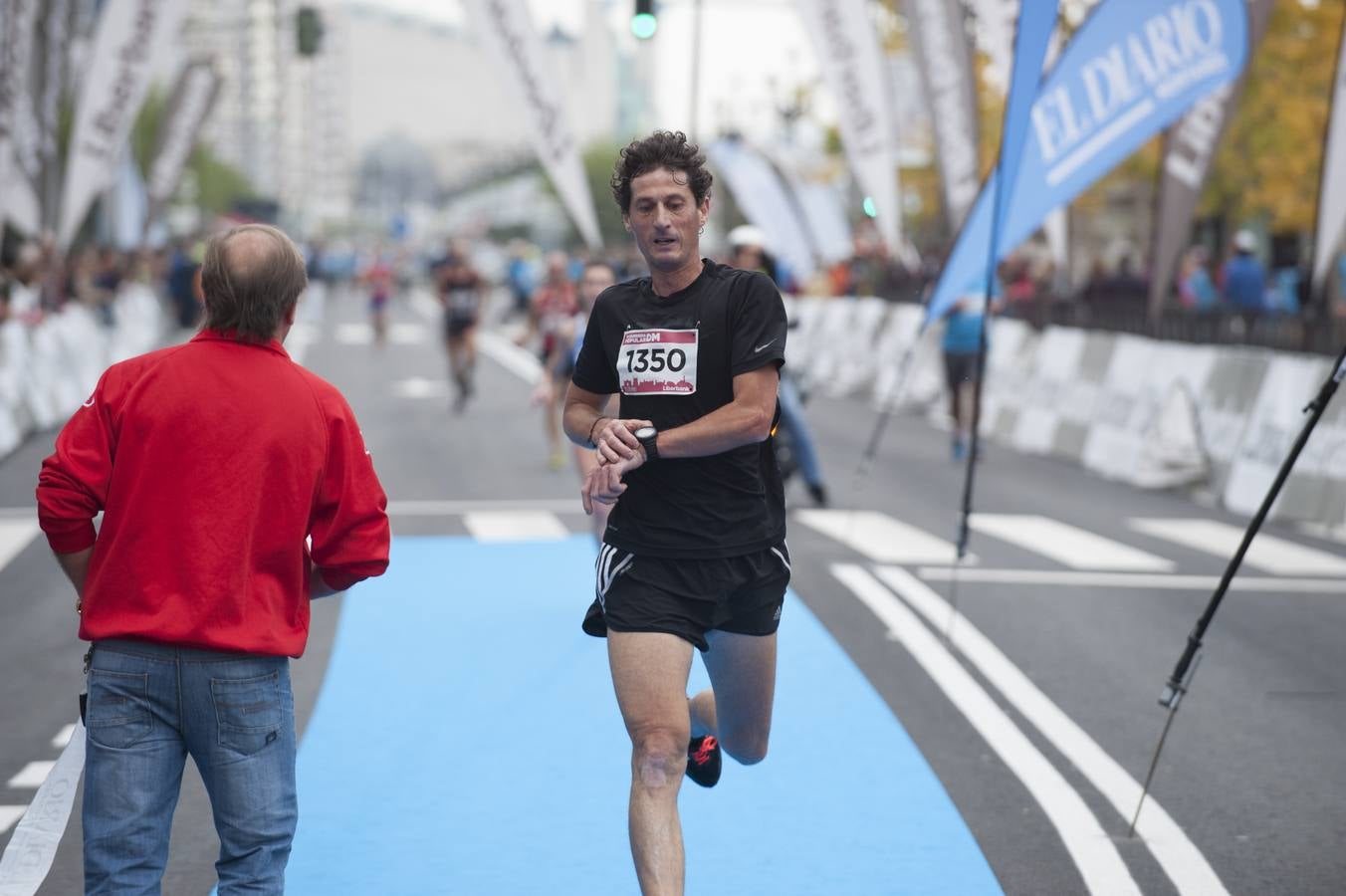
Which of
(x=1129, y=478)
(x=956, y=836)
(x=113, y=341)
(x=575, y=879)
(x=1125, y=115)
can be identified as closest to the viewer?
(x=575, y=879)

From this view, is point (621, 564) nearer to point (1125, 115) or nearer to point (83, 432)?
point (83, 432)

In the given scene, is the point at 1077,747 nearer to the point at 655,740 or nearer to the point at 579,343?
the point at 579,343

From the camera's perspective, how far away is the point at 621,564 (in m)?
4.38

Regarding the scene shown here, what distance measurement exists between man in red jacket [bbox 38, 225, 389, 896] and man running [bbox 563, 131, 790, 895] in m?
0.87

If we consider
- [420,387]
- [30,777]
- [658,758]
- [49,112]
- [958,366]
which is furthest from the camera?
[420,387]

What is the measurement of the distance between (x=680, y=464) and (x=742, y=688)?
635 mm

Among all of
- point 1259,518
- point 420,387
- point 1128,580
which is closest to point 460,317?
point 420,387

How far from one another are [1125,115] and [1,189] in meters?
12.4

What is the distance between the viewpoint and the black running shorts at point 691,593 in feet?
14.1

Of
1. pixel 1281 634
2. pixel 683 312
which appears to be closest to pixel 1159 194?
pixel 1281 634

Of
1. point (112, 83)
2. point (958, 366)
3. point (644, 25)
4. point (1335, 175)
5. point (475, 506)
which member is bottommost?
point (475, 506)

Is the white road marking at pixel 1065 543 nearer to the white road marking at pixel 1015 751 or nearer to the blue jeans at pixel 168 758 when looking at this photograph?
the white road marking at pixel 1015 751

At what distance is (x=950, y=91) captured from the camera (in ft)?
71.6

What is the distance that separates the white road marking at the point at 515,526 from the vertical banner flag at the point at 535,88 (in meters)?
5.81
